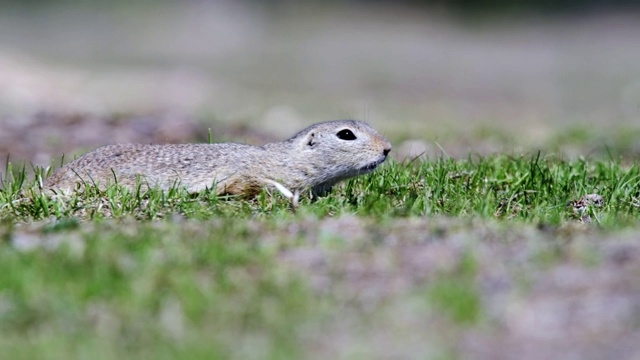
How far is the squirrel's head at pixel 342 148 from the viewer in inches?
344

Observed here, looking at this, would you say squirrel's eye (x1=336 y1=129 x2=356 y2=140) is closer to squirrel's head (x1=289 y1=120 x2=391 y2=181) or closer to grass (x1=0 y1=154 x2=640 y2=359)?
squirrel's head (x1=289 y1=120 x2=391 y2=181)

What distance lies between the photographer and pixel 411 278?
543 cm

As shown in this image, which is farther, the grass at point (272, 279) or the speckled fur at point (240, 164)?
the speckled fur at point (240, 164)

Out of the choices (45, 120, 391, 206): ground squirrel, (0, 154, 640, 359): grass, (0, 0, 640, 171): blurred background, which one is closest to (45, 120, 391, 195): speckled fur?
(45, 120, 391, 206): ground squirrel

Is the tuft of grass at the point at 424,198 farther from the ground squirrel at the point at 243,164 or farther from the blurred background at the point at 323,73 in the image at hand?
the blurred background at the point at 323,73

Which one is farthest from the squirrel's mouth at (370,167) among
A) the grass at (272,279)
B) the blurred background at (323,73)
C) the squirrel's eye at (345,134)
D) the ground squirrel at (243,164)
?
the grass at (272,279)

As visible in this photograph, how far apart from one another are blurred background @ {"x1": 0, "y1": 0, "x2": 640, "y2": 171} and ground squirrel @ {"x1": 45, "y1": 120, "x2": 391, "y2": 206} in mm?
705

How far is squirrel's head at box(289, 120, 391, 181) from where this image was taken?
28.7ft

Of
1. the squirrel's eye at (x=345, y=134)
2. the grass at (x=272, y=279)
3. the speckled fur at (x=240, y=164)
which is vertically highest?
the squirrel's eye at (x=345, y=134)

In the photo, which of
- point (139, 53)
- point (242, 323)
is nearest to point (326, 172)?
point (242, 323)

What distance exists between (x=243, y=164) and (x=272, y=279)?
333 centimetres

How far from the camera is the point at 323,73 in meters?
25.6

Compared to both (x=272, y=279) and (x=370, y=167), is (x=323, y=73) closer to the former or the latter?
(x=370, y=167)

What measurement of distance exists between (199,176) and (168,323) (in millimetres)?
3601
